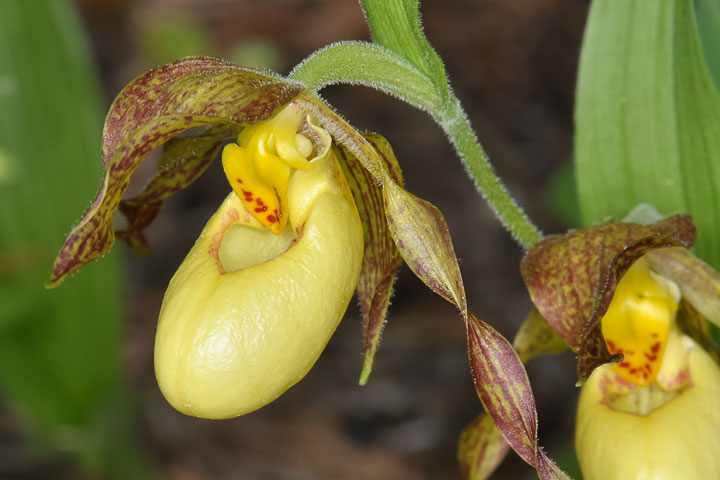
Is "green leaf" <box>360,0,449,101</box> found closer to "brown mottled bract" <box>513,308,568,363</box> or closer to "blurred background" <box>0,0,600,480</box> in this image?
"brown mottled bract" <box>513,308,568,363</box>

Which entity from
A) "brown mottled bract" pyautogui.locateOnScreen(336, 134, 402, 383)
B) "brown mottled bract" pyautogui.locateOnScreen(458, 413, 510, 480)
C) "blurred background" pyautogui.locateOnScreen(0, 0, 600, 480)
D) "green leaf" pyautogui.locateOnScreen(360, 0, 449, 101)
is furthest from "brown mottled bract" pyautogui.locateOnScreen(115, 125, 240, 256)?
"blurred background" pyautogui.locateOnScreen(0, 0, 600, 480)

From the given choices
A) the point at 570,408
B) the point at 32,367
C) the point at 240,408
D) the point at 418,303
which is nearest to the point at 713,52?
the point at 240,408

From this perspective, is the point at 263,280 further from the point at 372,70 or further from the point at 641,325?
the point at 641,325

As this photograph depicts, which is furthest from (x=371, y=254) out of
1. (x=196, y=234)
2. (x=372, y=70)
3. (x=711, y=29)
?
(x=196, y=234)

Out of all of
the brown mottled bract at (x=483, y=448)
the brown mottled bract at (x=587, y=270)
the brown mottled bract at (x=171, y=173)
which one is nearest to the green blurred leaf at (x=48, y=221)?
the brown mottled bract at (x=171, y=173)

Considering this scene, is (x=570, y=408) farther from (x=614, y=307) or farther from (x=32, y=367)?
(x=32, y=367)
